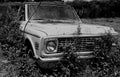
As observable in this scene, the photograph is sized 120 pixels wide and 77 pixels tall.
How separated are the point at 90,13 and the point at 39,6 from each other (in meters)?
16.6

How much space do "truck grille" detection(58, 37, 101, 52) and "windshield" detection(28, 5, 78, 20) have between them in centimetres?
159

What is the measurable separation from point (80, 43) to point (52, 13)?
1828 millimetres

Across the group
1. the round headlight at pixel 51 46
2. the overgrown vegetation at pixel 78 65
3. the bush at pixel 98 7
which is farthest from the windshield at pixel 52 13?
the bush at pixel 98 7

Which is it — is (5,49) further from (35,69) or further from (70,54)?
(70,54)

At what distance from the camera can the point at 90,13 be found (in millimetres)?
21469

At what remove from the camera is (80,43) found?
13.2ft

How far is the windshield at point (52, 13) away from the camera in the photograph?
5.30 metres

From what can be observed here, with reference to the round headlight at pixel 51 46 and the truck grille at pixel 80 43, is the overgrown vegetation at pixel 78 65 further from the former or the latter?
the round headlight at pixel 51 46

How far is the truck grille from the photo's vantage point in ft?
12.8

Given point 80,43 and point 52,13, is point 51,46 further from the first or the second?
point 52,13

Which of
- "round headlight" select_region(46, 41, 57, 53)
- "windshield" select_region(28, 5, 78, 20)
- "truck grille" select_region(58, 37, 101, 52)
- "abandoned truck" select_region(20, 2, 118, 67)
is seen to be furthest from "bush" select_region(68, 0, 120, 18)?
"round headlight" select_region(46, 41, 57, 53)

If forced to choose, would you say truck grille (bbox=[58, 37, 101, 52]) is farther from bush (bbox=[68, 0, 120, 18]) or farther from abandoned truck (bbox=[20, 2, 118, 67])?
bush (bbox=[68, 0, 120, 18])

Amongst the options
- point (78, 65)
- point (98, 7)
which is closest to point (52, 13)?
point (78, 65)

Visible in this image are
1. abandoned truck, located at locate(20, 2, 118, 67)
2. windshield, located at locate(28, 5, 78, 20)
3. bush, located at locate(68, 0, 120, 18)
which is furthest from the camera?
bush, located at locate(68, 0, 120, 18)
